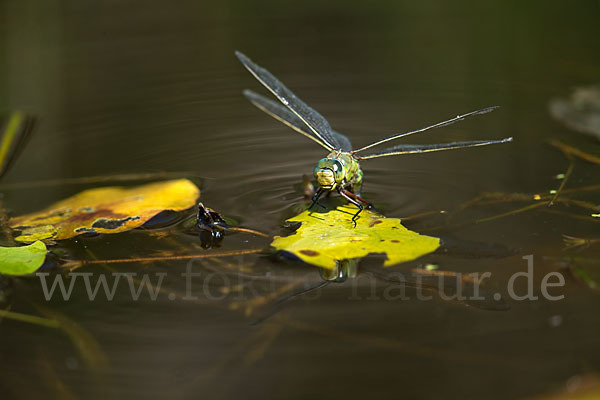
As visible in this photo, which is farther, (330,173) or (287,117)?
(287,117)

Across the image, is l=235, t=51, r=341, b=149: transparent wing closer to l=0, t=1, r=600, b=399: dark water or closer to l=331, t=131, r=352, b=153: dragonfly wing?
l=331, t=131, r=352, b=153: dragonfly wing

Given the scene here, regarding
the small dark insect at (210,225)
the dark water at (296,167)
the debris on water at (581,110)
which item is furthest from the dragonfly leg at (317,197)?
the debris on water at (581,110)

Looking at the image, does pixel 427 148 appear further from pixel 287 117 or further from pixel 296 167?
pixel 287 117

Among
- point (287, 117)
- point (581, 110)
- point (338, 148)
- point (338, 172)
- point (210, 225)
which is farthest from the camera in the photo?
point (581, 110)

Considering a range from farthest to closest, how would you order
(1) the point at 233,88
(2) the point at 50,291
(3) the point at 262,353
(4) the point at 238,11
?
(4) the point at 238,11, (1) the point at 233,88, (2) the point at 50,291, (3) the point at 262,353

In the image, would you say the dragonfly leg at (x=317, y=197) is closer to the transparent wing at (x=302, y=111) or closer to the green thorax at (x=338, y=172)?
the green thorax at (x=338, y=172)

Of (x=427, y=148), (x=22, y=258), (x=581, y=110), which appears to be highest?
(x=581, y=110)

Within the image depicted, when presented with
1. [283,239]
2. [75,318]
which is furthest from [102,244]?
[283,239]

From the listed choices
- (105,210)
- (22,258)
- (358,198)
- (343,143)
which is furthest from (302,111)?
(22,258)

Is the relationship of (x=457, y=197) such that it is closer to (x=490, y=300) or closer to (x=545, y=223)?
(x=545, y=223)
